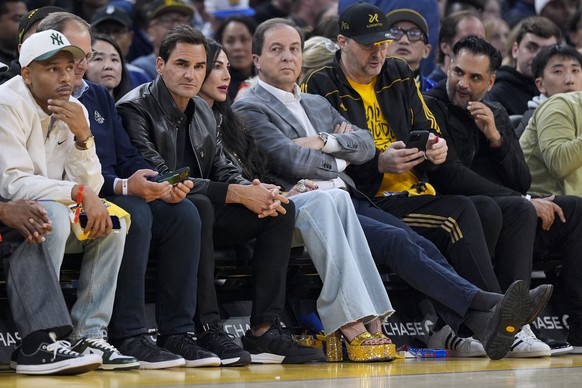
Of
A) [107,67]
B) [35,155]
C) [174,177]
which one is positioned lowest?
[174,177]

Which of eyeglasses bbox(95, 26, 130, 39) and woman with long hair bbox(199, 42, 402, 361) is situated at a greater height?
eyeglasses bbox(95, 26, 130, 39)

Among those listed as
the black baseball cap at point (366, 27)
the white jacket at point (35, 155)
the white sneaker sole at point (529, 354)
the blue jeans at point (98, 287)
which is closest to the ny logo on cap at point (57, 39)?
the white jacket at point (35, 155)

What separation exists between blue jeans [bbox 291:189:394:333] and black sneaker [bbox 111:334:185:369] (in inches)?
43.1

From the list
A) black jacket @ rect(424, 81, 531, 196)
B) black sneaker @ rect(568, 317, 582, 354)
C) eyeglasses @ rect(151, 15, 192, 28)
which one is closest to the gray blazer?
black jacket @ rect(424, 81, 531, 196)

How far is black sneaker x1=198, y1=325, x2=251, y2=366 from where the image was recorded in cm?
674

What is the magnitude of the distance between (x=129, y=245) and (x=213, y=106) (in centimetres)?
165

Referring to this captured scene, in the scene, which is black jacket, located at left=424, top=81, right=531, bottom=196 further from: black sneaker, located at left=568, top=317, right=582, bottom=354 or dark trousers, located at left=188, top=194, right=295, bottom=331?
dark trousers, located at left=188, top=194, right=295, bottom=331

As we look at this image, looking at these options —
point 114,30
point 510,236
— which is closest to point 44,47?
point 510,236

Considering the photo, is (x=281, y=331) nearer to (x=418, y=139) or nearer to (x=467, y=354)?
(x=467, y=354)

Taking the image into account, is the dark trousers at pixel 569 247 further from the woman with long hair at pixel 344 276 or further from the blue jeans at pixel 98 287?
the blue jeans at pixel 98 287

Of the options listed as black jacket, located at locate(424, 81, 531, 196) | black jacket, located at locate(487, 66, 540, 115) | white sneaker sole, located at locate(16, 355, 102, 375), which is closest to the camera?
white sneaker sole, located at locate(16, 355, 102, 375)

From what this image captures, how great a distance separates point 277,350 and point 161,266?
85 centimetres

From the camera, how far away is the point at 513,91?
34.8ft

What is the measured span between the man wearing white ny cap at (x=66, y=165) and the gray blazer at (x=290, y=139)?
1538 mm
